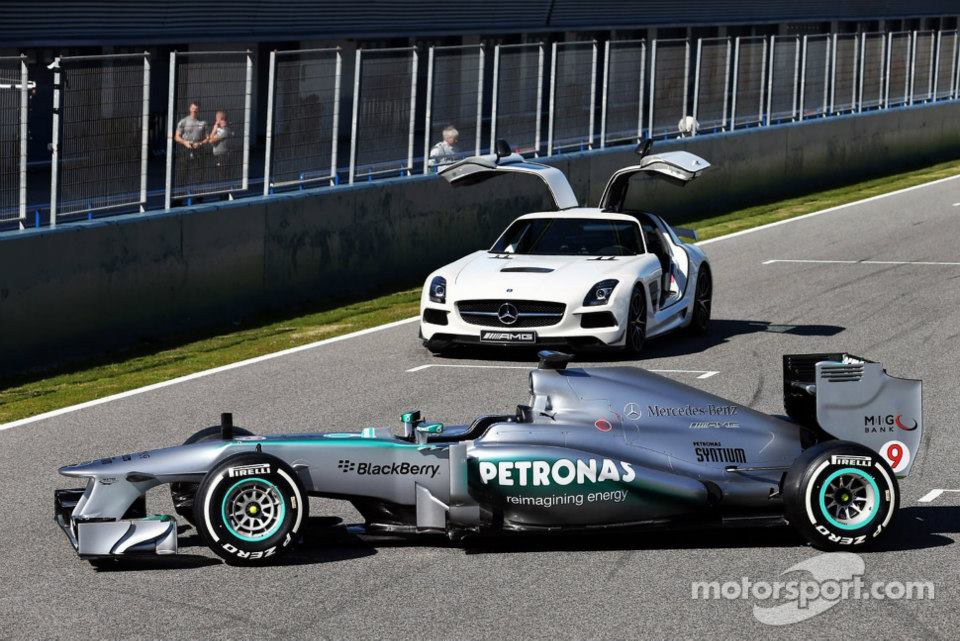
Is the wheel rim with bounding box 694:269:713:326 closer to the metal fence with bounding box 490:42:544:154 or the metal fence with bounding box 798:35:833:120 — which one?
the metal fence with bounding box 490:42:544:154

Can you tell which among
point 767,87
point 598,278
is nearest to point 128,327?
point 598,278

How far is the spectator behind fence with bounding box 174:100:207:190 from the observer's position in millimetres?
17516

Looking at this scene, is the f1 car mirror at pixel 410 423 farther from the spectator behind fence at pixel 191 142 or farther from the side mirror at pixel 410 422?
the spectator behind fence at pixel 191 142

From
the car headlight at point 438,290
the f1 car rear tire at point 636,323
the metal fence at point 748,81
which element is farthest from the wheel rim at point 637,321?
the metal fence at point 748,81

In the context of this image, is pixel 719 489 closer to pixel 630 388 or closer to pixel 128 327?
Answer: pixel 630 388

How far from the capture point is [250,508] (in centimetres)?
838

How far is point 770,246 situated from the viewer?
76.7ft

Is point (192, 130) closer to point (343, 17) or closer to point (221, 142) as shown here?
point (221, 142)

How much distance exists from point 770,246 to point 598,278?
8650mm

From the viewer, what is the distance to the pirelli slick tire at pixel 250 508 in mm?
8297

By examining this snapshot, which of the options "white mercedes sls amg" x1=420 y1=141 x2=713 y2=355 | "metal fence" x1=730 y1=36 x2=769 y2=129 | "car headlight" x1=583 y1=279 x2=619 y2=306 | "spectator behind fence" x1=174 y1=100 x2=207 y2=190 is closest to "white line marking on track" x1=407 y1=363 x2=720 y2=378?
"white mercedes sls amg" x1=420 y1=141 x2=713 y2=355

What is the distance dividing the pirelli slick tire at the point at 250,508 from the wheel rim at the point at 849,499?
2708 mm

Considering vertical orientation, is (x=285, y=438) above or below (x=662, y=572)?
above

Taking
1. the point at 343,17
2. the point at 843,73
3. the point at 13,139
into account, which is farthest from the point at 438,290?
the point at 843,73
